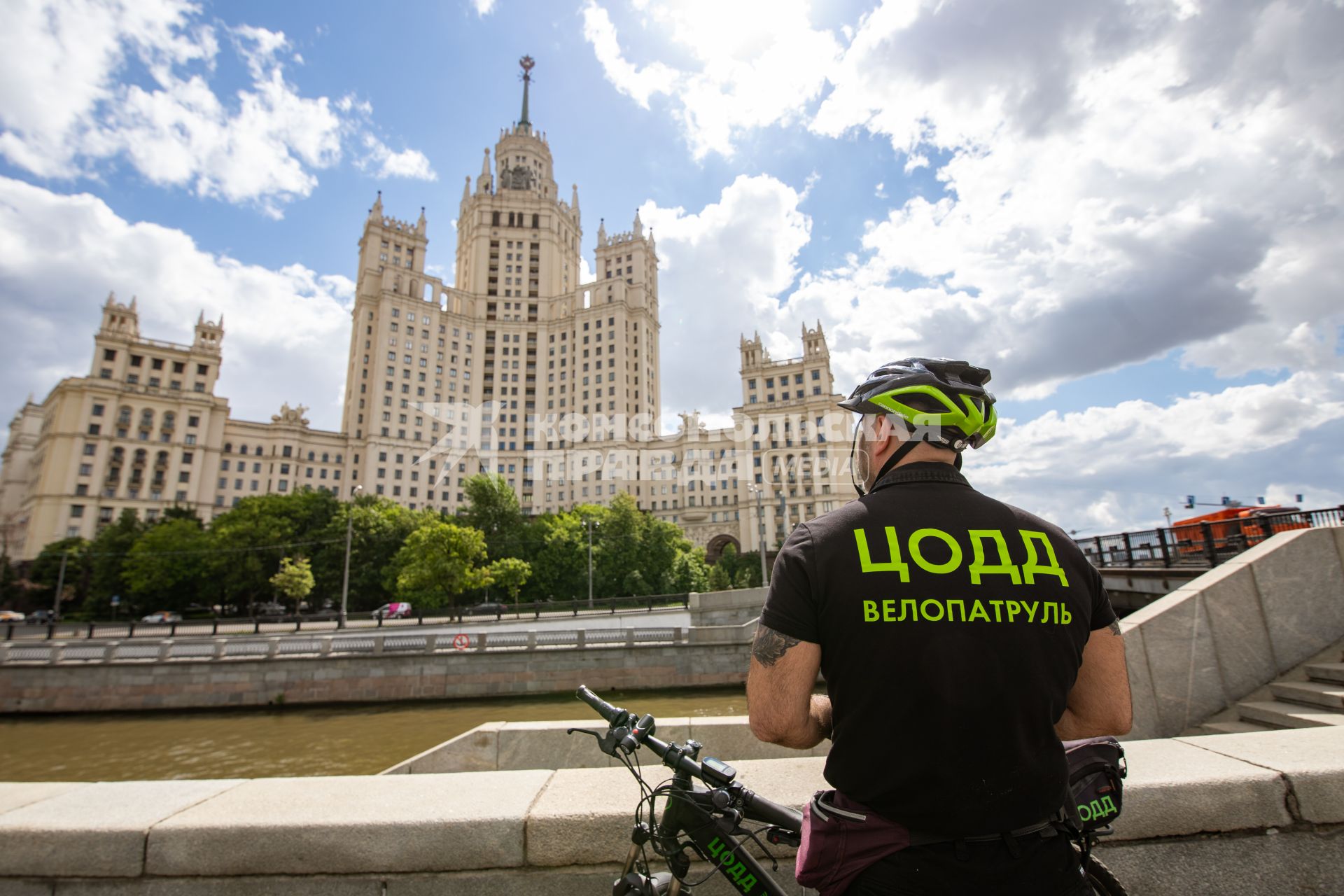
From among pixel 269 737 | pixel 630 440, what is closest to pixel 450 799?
pixel 269 737

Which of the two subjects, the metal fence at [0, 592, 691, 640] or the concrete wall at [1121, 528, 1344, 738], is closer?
the concrete wall at [1121, 528, 1344, 738]

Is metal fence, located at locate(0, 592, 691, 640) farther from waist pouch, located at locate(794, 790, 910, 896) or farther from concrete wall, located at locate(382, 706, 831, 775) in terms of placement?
waist pouch, located at locate(794, 790, 910, 896)

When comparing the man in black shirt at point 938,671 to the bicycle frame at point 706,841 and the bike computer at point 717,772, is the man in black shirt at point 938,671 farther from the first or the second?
the bicycle frame at point 706,841

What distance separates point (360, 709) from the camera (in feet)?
72.5

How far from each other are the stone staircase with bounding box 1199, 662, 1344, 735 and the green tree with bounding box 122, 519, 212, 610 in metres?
63.6

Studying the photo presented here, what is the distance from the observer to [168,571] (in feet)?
172

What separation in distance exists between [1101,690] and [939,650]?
0.86m

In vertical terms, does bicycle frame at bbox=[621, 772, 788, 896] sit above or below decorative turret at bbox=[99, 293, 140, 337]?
below

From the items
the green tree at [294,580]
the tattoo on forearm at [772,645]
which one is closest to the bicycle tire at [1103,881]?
the tattoo on forearm at [772,645]

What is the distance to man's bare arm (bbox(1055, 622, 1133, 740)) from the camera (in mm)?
1906

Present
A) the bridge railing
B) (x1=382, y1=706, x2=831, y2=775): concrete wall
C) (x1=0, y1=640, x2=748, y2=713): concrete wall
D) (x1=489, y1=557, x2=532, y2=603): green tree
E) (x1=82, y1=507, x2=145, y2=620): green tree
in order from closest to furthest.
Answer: (x1=382, y1=706, x2=831, y2=775): concrete wall
the bridge railing
(x1=0, y1=640, x2=748, y2=713): concrete wall
(x1=489, y1=557, x2=532, y2=603): green tree
(x1=82, y1=507, x2=145, y2=620): green tree

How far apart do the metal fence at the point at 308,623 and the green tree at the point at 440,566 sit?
152 cm

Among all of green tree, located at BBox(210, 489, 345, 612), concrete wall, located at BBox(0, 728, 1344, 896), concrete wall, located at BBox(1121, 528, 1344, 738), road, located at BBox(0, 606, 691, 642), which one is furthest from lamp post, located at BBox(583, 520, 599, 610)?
concrete wall, located at BBox(0, 728, 1344, 896)

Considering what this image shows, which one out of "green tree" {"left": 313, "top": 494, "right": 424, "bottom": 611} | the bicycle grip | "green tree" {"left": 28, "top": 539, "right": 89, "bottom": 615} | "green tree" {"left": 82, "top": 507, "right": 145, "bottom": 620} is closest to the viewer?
the bicycle grip
